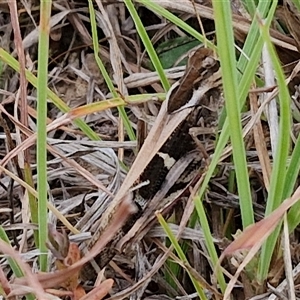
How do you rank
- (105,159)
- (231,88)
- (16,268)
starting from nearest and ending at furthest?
(231,88)
(16,268)
(105,159)

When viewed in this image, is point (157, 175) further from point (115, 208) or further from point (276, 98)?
point (276, 98)

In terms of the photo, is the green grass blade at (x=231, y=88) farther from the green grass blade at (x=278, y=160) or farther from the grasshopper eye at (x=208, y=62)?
the grasshopper eye at (x=208, y=62)

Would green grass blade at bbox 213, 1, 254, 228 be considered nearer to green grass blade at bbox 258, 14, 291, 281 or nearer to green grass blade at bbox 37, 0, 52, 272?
green grass blade at bbox 258, 14, 291, 281

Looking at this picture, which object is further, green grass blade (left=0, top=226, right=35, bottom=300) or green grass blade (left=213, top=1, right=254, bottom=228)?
green grass blade (left=0, top=226, right=35, bottom=300)

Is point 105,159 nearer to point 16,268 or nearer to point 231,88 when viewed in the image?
point 16,268

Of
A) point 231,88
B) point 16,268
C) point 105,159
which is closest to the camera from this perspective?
point 231,88

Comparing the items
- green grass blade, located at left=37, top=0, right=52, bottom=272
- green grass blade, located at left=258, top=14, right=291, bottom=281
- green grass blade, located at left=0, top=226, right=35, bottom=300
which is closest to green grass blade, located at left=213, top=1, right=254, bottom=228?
green grass blade, located at left=258, top=14, right=291, bottom=281

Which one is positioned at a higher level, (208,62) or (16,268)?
(208,62)

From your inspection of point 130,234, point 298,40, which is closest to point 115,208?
point 130,234

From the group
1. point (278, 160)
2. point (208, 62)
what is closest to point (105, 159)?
point (208, 62)

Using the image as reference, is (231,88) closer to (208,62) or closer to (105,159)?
(208,62)

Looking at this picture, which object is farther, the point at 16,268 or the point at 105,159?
the point at 105,159

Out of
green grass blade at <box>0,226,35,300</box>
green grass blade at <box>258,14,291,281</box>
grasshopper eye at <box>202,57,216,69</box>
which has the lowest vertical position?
green grass blade at <box>0,226,35,300</box>
